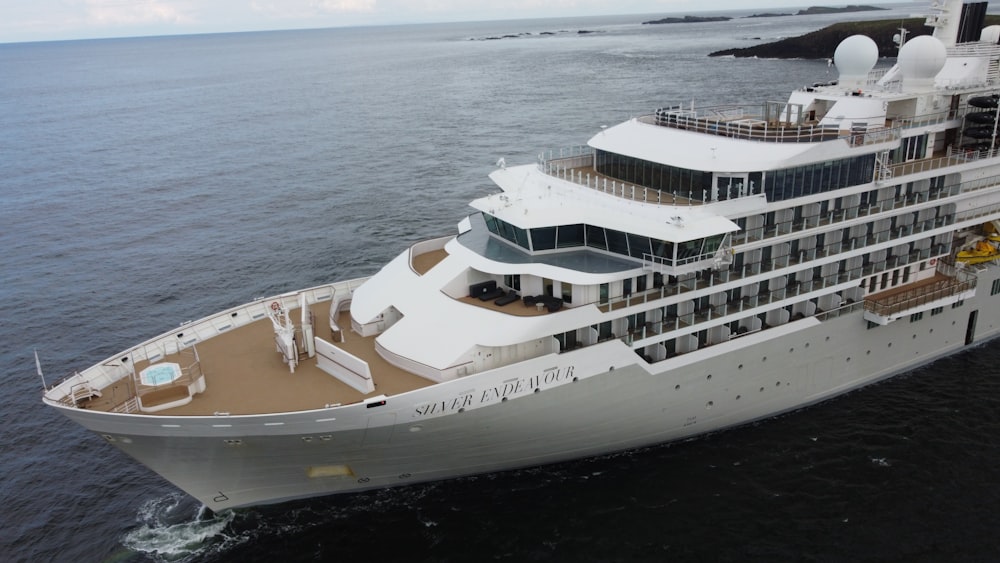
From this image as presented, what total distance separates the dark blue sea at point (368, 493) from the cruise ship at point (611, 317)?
1.32 metres

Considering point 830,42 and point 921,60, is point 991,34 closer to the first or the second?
point 921,60

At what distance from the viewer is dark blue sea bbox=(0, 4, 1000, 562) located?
22953 mm

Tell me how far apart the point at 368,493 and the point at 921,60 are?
29327 millimetres

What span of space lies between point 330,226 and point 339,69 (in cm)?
14953

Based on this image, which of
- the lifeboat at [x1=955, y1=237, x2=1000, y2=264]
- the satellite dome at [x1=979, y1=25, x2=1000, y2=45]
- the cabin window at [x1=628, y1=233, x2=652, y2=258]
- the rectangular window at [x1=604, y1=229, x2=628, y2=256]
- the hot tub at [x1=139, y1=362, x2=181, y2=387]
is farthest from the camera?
the satellite dome at [x1=979, y1=25, x2=1000, y2=45]

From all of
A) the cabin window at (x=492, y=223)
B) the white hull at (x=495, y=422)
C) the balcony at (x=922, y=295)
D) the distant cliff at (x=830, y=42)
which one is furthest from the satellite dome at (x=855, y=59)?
the distant cliff at (x=830, y=42)

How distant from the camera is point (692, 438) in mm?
27328

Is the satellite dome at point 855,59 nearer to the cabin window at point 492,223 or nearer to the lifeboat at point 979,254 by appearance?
the lifeboat at point 979,254

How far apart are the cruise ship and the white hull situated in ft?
0.28

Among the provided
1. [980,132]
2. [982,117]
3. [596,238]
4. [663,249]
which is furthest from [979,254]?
[596,238]

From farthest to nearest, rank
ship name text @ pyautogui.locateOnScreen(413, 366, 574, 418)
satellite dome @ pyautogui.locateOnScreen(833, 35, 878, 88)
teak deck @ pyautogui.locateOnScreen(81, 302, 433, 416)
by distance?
1. satellite dome @ pyautogui.locateOnScreen(833, 35, 878, 88)
2. teak deck @ pyautogui.locateOnScreen(81, 302, 433, 416)
3. ship name text @ pyautogui.locateOnScreen(413, 366, 574, 418)

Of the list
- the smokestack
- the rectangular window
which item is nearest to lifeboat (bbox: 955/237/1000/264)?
the smokestack

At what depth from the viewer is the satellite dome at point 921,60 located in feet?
101

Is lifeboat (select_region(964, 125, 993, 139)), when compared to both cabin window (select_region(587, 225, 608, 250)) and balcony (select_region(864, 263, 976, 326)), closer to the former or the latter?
balcony (select_region(864, 263, 976, 326))
